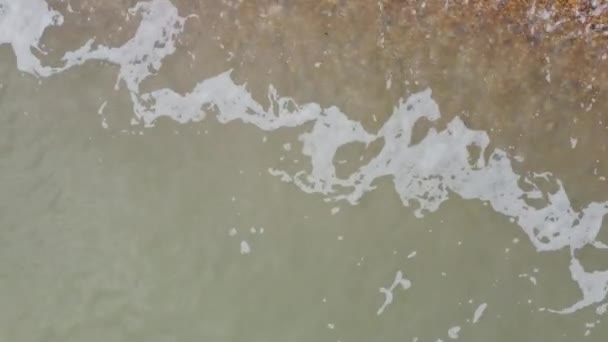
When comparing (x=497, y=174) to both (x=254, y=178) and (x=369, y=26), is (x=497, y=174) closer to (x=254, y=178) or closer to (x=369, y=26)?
(x=369, y=26)

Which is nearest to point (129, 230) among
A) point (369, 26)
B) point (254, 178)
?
point (254, 178)

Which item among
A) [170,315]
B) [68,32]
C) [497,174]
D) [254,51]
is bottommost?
[170,315]

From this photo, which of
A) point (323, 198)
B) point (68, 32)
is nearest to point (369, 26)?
point (323, 198)

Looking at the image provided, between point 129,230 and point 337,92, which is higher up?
point 337,92

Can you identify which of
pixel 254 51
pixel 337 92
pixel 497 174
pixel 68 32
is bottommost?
pixel 497 174

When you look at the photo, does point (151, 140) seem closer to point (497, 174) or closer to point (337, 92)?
point (337, 92)

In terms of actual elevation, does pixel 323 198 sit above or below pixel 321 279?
above

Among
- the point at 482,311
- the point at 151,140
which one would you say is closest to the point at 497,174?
the point at 482,311
